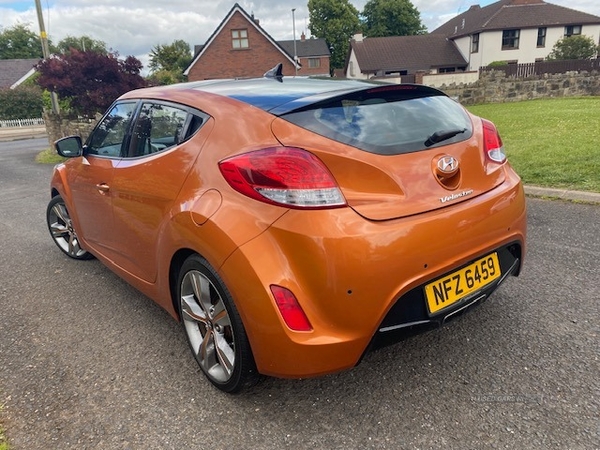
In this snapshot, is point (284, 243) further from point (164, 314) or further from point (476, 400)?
point (164, 314)

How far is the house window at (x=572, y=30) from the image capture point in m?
41.9

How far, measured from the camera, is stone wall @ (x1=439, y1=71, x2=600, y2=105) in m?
22.3

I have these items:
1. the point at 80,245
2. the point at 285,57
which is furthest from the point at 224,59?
the point at 80,245

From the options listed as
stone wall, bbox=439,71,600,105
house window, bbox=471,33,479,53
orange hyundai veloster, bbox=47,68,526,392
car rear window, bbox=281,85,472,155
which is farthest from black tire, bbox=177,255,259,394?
house window, bbox=471,33,479,53

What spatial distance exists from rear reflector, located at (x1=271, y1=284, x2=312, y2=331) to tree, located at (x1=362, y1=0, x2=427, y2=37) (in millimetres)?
68756

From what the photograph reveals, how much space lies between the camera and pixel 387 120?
223 centimetres

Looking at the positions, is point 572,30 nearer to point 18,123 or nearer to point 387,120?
point 18,123

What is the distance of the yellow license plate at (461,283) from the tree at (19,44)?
85510mm

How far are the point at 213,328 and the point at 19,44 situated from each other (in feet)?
291

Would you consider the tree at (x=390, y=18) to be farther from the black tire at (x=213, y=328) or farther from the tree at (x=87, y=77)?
the black tire at (x=213, y=328)

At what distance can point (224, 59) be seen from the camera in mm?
36188

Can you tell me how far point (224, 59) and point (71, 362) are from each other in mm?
36531

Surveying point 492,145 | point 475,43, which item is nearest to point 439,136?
point 492,145

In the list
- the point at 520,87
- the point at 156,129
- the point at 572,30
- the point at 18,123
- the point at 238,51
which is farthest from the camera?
the point at 572,30
